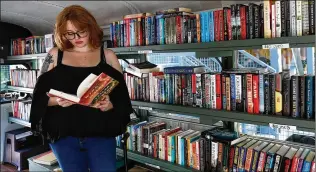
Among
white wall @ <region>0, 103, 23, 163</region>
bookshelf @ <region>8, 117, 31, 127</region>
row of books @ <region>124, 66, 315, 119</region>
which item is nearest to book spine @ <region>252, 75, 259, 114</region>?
row of books @ <region>124, 66, 315, 119</region>

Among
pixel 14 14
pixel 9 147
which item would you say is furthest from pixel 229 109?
pixel 9 147

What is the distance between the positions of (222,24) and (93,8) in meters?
1.59

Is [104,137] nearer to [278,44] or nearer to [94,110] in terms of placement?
[94,110]

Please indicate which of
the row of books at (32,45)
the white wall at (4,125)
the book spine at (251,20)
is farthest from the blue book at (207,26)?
the white wall at (4,125)

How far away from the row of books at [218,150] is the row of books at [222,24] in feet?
2.07

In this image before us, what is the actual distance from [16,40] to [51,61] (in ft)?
9.20

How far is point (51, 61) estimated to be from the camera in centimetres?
147

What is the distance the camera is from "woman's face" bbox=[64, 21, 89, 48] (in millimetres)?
1419

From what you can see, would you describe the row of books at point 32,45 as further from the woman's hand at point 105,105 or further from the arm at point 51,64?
the woman's hand at point 105,105

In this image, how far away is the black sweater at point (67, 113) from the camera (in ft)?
4.69

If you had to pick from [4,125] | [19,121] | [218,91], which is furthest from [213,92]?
[4,125]

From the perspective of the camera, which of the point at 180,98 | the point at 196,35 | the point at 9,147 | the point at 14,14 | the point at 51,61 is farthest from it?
the point at 9,147

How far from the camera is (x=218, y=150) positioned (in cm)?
167

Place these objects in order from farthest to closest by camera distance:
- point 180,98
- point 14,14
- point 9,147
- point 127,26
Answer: point 9,147 < point 14,14 < point 127,26 < point 180,98
